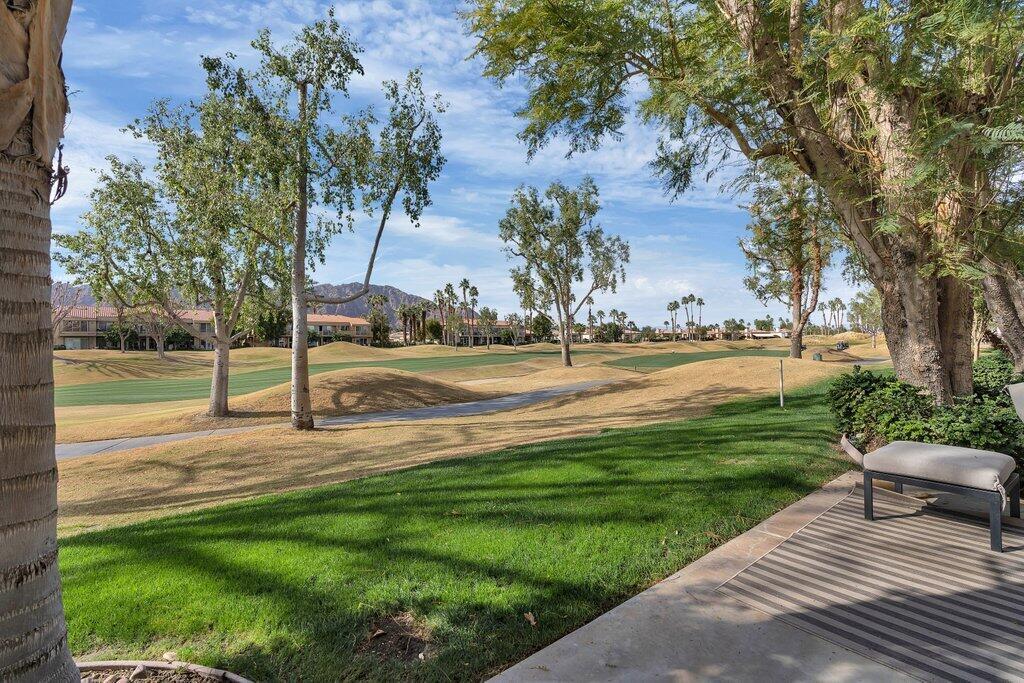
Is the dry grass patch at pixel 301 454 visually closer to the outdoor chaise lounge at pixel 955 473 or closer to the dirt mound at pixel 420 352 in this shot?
the outdoor chaise lounge at pixel 955 473

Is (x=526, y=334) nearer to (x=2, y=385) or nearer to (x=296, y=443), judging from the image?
(x=296, y=443)

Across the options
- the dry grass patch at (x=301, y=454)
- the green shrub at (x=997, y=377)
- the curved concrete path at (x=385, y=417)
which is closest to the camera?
the dry grass patch at (x=301, y=454)

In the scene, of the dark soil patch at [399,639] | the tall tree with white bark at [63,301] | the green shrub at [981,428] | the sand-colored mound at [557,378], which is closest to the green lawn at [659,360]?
the sand-colored mound at [557,378]

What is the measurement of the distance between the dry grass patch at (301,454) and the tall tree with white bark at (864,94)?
23.0 ft

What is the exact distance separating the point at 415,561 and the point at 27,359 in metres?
2.75

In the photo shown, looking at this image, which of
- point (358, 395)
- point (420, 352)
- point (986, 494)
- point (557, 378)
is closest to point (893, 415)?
point (986, 494)

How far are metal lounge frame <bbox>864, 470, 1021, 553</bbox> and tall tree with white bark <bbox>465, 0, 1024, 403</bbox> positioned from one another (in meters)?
2.77

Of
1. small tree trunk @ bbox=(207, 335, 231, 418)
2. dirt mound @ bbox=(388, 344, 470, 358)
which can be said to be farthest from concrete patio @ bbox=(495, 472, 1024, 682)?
dirt mound @ bbox=(388, 344, 470, 358)

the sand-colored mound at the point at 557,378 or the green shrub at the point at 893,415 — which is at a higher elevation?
the green shrub at the point at 893,415

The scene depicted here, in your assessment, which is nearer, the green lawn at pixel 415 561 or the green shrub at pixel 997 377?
the green lawn at pixel 415 561

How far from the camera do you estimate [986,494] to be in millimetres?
4016

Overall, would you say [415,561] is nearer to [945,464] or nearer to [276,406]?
[945,464]

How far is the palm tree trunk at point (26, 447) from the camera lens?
1.82 metres

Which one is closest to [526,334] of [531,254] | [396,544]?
[531,254]
